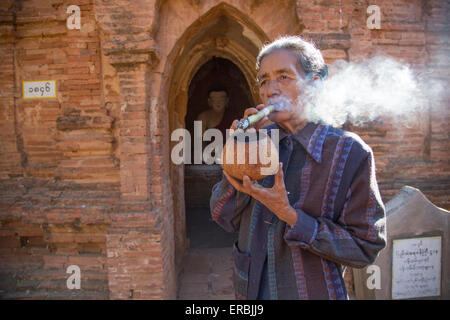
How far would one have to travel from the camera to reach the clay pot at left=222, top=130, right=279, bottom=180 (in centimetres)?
112

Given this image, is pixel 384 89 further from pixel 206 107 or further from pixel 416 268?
pixel 206 107

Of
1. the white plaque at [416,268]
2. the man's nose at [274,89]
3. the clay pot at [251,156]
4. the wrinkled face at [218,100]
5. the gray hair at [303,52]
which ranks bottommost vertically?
the white plaque at [416,268]

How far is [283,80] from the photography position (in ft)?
4.12

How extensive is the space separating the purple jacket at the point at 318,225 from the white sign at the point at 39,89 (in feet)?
11.8

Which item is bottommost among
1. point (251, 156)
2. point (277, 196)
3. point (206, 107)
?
point (277, 196)

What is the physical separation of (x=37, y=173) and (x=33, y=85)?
4.04 feet

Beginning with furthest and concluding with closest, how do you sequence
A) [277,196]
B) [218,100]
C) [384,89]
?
1. [218,100]
2. [384,89]
3. [277,196]

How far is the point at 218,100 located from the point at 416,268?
7153mm

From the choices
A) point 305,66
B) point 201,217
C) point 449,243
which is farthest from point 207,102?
point 305,66

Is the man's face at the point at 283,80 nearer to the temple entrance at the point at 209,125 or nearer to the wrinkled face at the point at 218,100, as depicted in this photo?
the temple entrance at the point at 209,125

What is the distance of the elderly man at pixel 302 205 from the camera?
1.12 m

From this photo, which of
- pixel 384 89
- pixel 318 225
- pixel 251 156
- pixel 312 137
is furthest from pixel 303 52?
pixel 384 89

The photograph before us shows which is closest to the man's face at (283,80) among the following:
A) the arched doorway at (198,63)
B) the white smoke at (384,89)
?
the white smoke at (384,89)

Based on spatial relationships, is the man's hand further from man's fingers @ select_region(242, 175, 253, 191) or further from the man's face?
the man's face
